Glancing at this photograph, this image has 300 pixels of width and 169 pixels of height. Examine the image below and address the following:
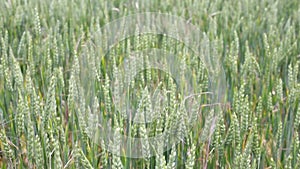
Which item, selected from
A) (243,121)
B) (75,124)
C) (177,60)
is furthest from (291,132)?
(75,124)

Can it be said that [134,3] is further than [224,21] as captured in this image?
Yes

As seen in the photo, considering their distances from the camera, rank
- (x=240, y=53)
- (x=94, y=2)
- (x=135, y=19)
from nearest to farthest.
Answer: (x=240, y=53) → (x=135, y=19) → (x=94, y=2)

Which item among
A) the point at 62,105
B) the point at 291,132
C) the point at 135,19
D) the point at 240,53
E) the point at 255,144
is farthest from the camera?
the point at 135,19

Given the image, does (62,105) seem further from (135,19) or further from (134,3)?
(134,3)

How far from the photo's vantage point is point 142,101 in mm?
860

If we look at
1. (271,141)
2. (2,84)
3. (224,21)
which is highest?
(224,21)

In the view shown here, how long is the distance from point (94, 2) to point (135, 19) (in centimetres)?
43

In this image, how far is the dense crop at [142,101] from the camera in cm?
93

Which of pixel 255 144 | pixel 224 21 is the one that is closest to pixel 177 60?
pixel 255 144

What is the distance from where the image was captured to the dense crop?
928 millimetres

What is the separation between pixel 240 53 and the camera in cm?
182

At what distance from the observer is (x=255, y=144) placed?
990 millimetres

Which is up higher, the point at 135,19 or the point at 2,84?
the point at 135,19

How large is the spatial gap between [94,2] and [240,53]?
95cm
